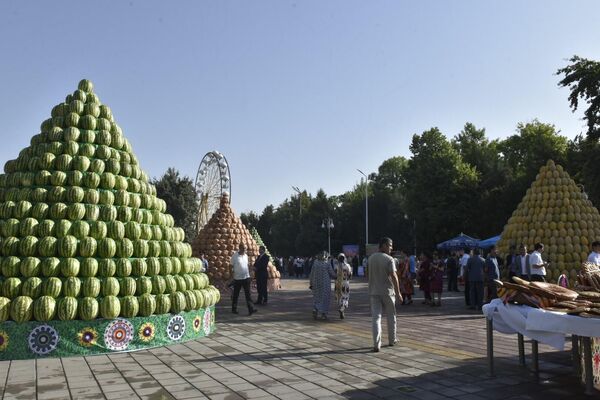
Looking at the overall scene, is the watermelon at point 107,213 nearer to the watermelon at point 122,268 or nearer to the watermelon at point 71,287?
the watermelon at point 122,268

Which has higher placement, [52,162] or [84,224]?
[52,162]

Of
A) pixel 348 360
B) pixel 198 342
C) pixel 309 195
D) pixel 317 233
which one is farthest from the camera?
pixel 309 195

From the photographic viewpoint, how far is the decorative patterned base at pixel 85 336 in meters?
7.95

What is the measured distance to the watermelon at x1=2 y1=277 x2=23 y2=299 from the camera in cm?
806

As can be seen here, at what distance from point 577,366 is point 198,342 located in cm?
601

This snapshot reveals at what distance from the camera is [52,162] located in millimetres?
9312

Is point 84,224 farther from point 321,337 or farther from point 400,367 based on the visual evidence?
point 400,367

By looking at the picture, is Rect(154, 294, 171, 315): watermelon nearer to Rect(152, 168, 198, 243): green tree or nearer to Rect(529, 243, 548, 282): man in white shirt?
Rect(529, 243, 548, 282): man in white shirt

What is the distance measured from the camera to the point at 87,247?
8.55 m

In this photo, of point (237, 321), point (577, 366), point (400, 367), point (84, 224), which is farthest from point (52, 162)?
point (577, 366)

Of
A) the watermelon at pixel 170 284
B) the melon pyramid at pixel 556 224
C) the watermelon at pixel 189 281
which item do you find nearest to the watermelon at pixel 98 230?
the watermelon at pixel 170 284

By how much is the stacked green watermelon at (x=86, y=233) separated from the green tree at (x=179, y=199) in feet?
136

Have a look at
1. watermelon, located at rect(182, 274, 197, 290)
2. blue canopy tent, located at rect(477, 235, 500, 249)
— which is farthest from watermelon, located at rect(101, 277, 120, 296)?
blue canopy tent, located at rect(477, 235, 500, 249)

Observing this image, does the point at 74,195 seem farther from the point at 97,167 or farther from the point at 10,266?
the point at 10,266
